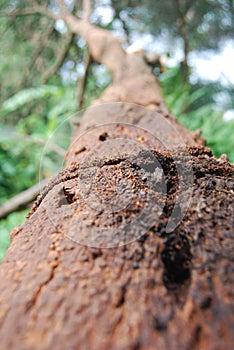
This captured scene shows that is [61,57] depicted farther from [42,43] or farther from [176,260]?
[176,260]

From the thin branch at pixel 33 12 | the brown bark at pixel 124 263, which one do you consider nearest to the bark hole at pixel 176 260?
the brown bark at pixel 124 263

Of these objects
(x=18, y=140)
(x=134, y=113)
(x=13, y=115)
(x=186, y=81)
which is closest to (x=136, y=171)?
(x=134, y=113)

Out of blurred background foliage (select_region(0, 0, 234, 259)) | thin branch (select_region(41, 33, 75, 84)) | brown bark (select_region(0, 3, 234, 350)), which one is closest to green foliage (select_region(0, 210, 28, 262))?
blurred background foliage (select_region(0, 0, 234, 259))

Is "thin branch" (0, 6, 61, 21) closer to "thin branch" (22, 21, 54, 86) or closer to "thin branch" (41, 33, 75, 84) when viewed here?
"thin branch" (22, 21, 54, 86)

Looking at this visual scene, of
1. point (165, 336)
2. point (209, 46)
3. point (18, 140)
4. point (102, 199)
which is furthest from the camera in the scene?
point (209, 46)

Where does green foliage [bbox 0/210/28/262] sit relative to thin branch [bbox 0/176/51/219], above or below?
below

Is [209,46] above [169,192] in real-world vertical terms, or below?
below

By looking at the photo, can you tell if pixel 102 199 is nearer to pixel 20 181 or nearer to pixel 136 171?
pixel 136 171

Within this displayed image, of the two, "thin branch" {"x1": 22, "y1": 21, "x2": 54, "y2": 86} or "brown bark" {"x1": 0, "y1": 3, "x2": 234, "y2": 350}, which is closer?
"brown bark" {"x1": 0, "y1": 3, "x2": 234, "y2": 350}
